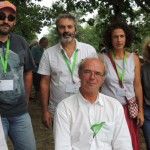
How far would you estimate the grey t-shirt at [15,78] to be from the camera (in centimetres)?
338

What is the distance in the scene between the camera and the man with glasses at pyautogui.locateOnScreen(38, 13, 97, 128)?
3904 millimetres

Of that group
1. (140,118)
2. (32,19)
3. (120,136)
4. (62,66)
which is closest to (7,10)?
(62,66)

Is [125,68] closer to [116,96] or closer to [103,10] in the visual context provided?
[116,96]

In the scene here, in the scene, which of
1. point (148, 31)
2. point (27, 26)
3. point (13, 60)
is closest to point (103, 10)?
point (148, 31)

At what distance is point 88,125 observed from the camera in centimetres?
299

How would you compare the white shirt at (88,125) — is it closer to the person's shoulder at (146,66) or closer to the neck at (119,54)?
the neck at (119,54)

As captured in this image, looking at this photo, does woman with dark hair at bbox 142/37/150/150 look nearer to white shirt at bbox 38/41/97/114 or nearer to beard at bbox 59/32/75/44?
white shirt at bbox 38/41/97/114

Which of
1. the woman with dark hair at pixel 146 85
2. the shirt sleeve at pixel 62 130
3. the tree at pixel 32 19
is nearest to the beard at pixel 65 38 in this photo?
the woman with dark hair at pixel 146 85

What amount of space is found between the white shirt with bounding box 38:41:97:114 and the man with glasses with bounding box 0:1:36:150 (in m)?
0.43

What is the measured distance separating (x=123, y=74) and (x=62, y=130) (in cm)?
129

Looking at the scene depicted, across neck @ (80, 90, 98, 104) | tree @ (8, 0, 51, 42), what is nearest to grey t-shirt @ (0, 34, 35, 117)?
neck @ (80, 90, 98, 104)

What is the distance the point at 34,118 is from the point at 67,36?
14.2 feet

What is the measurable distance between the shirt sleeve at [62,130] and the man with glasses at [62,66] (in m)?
0.88

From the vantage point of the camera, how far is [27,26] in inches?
512
